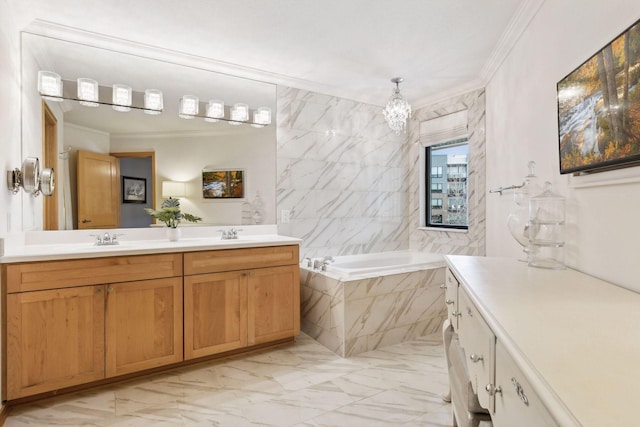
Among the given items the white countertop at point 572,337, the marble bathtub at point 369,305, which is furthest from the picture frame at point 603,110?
the marble bathtub at point 369,305

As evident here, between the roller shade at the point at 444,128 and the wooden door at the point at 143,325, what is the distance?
3.14m

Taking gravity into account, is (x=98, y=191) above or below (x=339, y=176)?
below

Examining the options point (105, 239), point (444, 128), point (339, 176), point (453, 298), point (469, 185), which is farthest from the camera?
point (444, 128)

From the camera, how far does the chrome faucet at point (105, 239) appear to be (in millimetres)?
2496

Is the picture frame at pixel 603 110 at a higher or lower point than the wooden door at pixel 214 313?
higher

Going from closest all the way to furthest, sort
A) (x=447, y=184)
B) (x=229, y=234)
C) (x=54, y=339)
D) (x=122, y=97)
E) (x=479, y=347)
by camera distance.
Answer: (x=479, y=347) → (x=54, y=339) → (x=122, y=97) → (x=229, y=234) → (x=447, y=184)

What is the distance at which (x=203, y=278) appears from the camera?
2.47 metres

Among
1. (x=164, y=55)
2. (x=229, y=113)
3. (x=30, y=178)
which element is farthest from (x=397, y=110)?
(x=30, y=178)

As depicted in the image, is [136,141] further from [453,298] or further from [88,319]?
[453,298]

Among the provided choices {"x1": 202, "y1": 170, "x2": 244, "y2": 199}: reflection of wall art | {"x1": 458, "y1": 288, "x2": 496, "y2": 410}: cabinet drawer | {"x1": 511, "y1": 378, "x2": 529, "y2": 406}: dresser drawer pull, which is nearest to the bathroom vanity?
{"x1": 202, "y1": 170, "x2": 244, "y2": 199}: reflection of wall art

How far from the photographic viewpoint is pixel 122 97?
8.90 ft

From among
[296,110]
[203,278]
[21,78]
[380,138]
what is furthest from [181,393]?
[380,138]

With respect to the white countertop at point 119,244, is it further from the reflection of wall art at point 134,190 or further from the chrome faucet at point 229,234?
the reflection of wall art at point 134,190

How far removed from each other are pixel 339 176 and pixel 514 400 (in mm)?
3162
